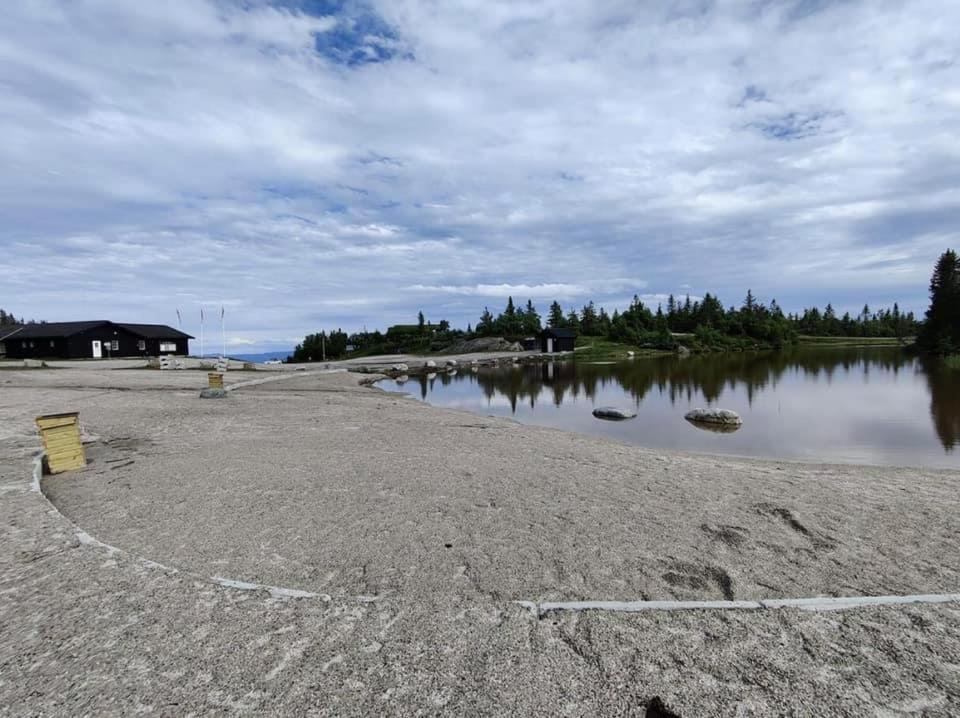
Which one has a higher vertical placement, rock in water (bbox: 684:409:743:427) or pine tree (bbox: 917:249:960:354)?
pine tree (bbox: 917:249:960:354)

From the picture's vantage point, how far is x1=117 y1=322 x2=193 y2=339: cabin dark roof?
62094mm

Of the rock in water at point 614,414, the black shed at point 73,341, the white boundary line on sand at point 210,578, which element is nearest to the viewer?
the white boundary line on sand at point 210,578

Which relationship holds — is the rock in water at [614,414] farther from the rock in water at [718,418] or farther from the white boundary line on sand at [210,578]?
the white boundary line on sand at [210,578]

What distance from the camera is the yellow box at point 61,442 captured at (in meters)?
8.21

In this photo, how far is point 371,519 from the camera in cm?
631

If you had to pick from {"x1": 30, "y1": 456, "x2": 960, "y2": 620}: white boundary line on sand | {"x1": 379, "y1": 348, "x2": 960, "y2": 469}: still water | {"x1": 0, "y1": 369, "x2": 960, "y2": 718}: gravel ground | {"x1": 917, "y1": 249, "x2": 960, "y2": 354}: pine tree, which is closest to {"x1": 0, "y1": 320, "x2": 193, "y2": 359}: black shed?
{"x1": 379, "y1": 348, "x2": 960, "y2": 469}: still water

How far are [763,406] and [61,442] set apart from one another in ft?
85.3

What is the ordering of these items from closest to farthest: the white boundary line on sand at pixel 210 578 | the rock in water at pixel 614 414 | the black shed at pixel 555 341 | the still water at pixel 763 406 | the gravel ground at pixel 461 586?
the gravel ground at pixel 461 586 → the white boundary line on sand at pixel 210 578 → the still water at pixel 763 406 → the rock in water at pixel 614 414 → the black shed at pixel 555 341

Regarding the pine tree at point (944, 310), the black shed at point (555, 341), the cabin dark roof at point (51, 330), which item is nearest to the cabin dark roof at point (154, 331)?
the cabin dark roof at point (51, 330)

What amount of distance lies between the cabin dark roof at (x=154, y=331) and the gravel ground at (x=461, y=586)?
63.6 meters

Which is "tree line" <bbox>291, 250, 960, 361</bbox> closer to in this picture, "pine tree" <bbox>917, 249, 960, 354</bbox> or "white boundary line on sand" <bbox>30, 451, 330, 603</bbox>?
"pine tree" <bbox>917, 249, 960, 354</bbox>

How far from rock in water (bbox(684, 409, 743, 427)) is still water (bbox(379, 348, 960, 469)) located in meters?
0.62

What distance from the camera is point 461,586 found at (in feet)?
14.7

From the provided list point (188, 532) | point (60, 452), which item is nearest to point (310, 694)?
point (188, 532)
